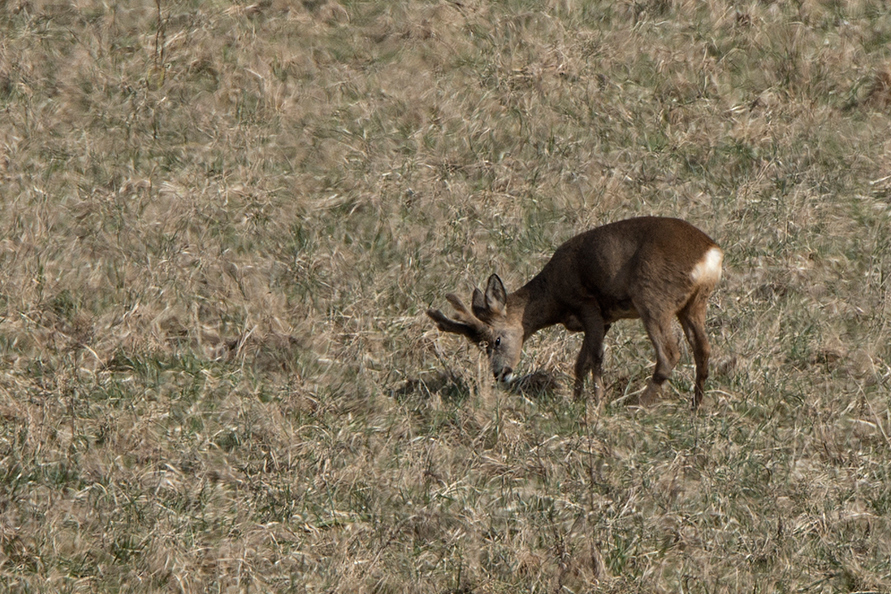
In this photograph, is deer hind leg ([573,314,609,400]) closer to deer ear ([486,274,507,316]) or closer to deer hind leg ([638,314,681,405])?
deer hind leg ([638,314,681,405])

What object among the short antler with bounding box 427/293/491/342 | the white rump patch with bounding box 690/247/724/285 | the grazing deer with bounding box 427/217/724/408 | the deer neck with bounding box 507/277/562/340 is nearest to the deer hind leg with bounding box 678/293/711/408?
the grazing deer with bounding box 427/217/724/408

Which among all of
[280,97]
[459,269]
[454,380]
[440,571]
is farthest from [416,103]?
[440,571]

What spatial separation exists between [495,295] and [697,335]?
1411 mm

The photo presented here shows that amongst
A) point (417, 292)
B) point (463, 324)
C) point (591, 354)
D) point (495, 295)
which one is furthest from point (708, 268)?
point (417, 292)

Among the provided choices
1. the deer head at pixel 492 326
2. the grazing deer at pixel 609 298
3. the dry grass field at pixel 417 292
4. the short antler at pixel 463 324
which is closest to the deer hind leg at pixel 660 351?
the grazing deer at pixel 609 298

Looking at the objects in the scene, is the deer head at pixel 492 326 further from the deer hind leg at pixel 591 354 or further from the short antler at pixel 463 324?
the deer hind leg at pixel 591 354

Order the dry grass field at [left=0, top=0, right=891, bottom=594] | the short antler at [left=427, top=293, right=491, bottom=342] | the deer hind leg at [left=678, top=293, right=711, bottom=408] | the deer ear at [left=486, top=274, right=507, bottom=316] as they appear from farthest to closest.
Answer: the deer ear at [left=486, top=274, right=507, bottom=316] → the short antler at [left=427, top=293, right=491, bottom=342] → the deer hind leg at [left=678, top=293, right=711, bottom=408] → the dry grass field at [left=0, top=0, right=891, bottom=594]

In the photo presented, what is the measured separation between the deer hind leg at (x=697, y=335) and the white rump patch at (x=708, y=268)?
13 cm

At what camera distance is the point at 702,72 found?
39.1 feet

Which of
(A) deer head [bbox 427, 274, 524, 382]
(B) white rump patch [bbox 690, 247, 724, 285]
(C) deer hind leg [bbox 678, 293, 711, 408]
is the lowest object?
(A) deer head [bbox 427, 274, 524, 382]

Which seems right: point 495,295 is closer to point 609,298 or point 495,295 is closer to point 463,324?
point 463,324

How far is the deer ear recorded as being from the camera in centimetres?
855

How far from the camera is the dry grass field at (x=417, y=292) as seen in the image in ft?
20.7

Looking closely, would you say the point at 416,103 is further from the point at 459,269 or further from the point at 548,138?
the point at 459,269
